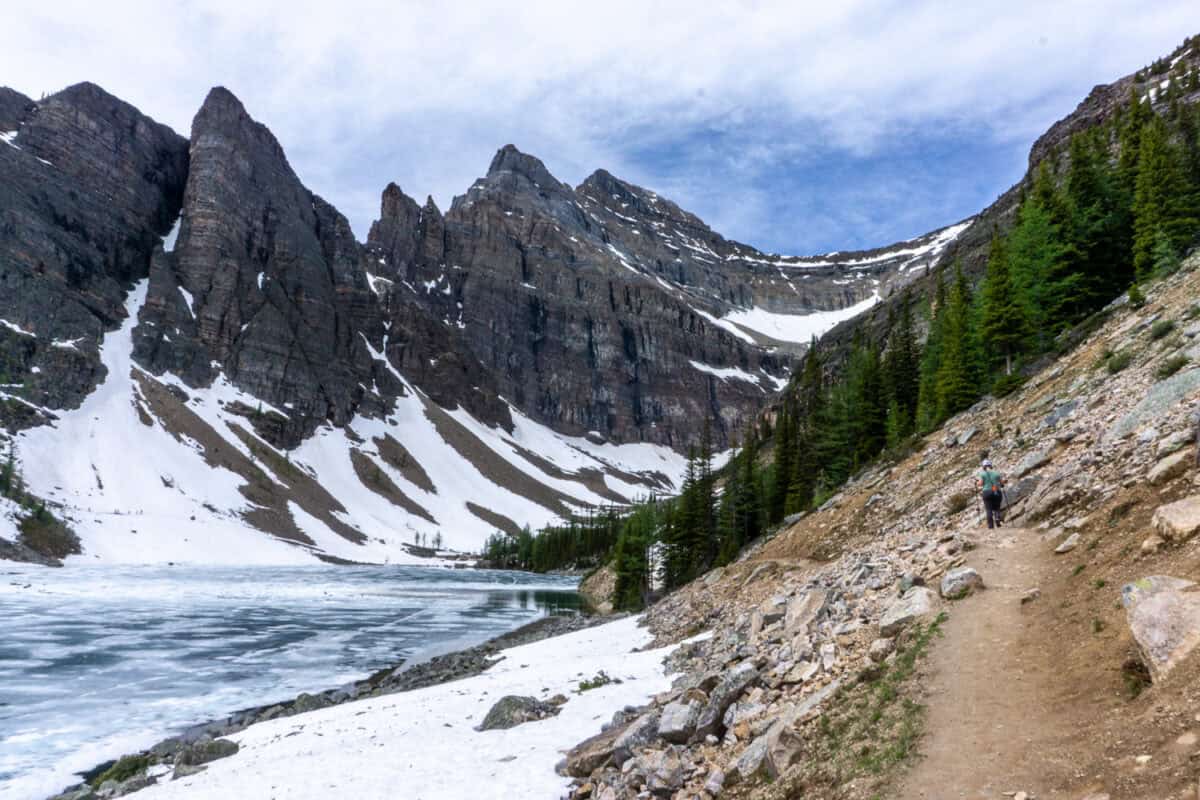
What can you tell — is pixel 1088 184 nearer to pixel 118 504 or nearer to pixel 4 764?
pixel 4 764

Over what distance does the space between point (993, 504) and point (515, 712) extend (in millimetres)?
12443

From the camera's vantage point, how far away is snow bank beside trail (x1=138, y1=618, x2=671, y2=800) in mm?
12883

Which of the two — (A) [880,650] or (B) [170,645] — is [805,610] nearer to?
(A) [880,650]

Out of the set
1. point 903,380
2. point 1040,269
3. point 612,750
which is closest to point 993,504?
point 612,750

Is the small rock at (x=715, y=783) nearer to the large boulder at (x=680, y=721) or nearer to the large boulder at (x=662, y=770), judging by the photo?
the large boulder at (x=662, y=770)

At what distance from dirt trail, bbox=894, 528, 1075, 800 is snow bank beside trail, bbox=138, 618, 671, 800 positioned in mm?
6466

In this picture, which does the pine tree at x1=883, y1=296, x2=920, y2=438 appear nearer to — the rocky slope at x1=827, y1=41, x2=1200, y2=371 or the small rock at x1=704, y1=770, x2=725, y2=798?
the rocky slope at x1=827, y1=41, x2=1200, y2=371

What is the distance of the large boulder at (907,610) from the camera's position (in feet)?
39.4

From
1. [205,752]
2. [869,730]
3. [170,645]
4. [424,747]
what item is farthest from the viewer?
[170,645]

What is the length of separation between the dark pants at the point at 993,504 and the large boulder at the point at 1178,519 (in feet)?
20.0

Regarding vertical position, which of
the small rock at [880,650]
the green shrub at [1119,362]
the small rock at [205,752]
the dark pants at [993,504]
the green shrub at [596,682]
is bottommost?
the small rock at [205,752]

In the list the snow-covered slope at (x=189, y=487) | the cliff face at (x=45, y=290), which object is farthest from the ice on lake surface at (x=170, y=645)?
the cliff face at (x=45, y=290)

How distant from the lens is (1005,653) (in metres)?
9.98

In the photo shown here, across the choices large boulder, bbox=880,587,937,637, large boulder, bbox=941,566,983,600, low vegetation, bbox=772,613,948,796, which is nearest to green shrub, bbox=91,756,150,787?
low vegetation, bbox=772,613,948,796
